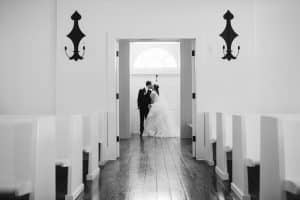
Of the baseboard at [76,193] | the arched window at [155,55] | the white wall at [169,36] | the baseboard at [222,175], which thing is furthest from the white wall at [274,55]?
the arched window at [155,55]

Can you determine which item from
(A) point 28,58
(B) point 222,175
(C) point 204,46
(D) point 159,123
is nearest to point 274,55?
(C) point 204,46

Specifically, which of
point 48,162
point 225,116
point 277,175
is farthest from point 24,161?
point 225,116

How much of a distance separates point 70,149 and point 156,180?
3.58 feet

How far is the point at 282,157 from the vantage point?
1.96 meters

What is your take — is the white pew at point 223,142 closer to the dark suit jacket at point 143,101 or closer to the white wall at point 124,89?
the white wall at point 124,89

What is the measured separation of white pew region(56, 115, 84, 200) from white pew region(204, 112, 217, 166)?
209cm

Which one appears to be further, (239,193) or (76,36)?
(76,36)

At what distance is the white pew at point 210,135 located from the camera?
4521 mm

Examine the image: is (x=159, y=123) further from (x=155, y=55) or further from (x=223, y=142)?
(x=223, y=142)

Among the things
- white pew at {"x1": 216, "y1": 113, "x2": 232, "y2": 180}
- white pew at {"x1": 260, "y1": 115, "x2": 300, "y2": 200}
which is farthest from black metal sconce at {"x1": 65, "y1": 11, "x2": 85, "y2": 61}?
white pew at {"x1": 260, "y1": 115, "x2": 300, "y2": 200}

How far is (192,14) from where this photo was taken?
5246 millimetres

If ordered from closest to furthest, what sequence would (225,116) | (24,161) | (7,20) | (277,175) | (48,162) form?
(277,175) < (24,161) < (48,162) < (225,116) < (7,20)

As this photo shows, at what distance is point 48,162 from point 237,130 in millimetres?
1742

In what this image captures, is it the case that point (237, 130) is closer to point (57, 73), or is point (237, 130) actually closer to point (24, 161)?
point (24, 161)
